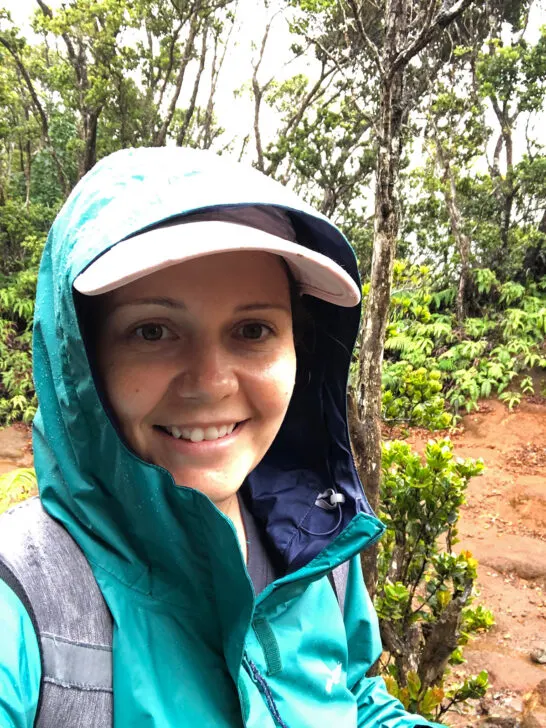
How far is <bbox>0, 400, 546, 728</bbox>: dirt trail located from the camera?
3945 millimetres

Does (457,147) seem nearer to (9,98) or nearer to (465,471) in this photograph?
(9,98)

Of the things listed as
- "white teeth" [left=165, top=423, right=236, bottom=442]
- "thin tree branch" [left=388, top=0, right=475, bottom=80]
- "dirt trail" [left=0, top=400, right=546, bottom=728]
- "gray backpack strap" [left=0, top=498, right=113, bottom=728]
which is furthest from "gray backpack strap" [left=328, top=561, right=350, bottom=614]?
"dirt trail" [left=0, top=400, right=546, bottom=728]

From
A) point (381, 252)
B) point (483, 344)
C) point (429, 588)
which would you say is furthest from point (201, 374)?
point (483, 344)

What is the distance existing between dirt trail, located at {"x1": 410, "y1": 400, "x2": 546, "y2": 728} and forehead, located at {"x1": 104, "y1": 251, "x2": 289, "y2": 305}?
120 inches

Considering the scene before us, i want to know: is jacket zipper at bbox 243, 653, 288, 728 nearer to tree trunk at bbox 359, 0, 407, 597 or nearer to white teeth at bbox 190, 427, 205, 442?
white teeth at bbox 190, 427, 205, 442

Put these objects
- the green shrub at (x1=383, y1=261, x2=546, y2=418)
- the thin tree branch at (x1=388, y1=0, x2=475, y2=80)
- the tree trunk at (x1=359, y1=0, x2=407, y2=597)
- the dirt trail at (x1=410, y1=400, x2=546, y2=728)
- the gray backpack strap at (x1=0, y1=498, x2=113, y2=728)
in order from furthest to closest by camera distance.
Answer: the green shrub at (x1=383, y1=261, x2=546, y2=418) → the dirt trail at (x1=410, y1=400, x2=546, y2=728) → the tree trunk at (x1=359, y1=0, x2=407, y2=597) → the thin tree branch at (x1=388, y1=0, x2=475, y2=80) → the gray backpack strap at (x1=0, y1=498, x2=113, y2=728)

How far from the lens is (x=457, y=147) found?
10570 mm

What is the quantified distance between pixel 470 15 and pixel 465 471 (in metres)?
12.1

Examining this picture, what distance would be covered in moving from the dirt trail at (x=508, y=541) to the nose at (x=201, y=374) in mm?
→ 2977

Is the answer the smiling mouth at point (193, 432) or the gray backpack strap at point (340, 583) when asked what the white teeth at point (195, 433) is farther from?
the gray backpack strap at point (340, 583)

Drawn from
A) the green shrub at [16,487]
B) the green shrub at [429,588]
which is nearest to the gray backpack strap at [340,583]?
the green shrub at [429,588]

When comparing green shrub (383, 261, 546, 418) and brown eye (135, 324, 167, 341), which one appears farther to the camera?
green shrub (383, 261, 546, 418)

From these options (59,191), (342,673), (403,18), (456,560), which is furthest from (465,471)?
(59,191)

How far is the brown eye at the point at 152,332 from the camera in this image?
0.99 m
